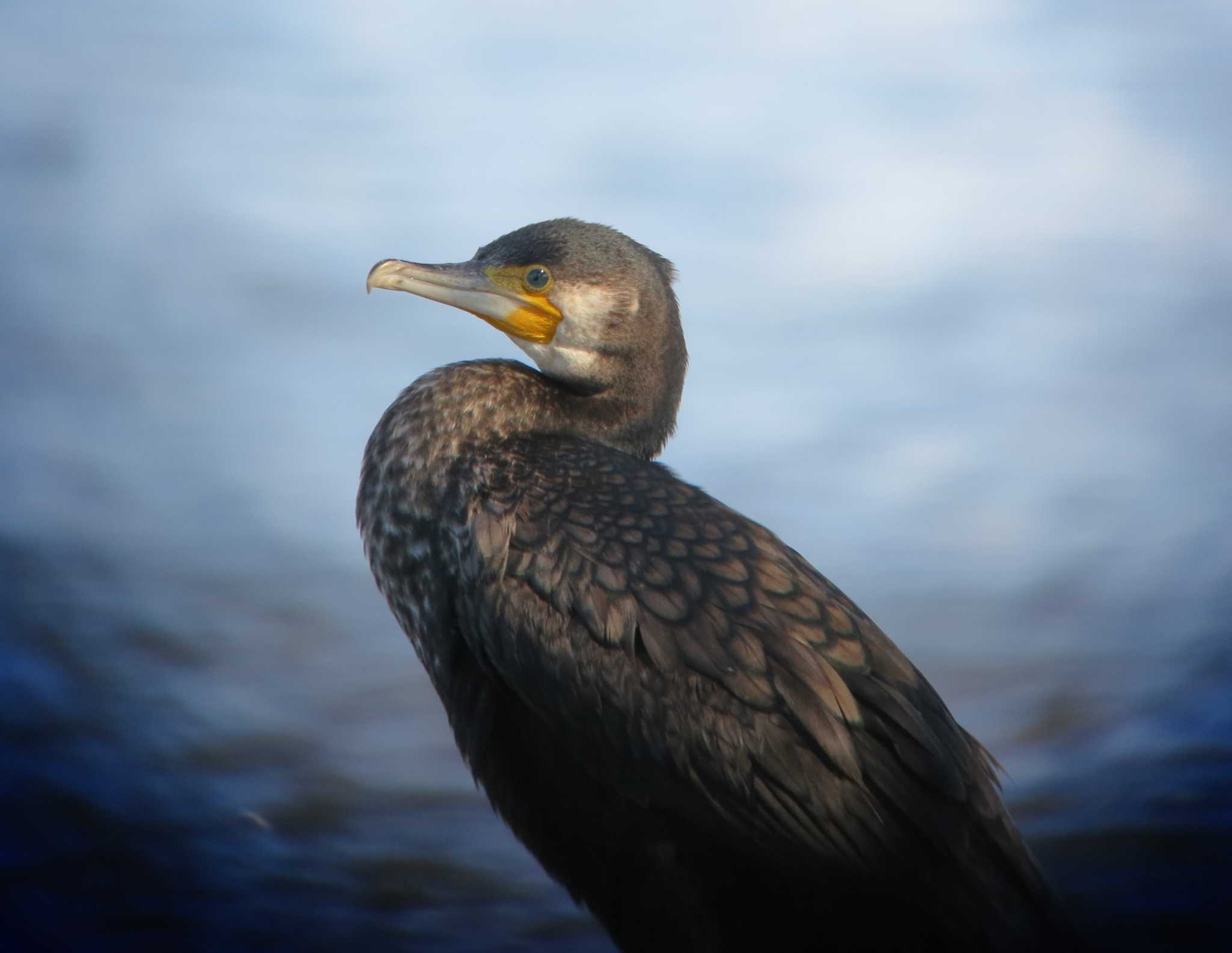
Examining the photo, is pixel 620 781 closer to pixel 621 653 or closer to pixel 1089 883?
pixel 621 653

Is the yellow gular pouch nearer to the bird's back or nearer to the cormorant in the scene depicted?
the cormorant

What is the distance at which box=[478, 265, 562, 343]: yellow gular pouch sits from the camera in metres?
2.45

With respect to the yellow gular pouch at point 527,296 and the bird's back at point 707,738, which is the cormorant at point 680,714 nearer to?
the bird's back at point 707,738

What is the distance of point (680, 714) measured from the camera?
6.57 feet

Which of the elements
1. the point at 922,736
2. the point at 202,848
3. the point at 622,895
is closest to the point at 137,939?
the point at 202,848

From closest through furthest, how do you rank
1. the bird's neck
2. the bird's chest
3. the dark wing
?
the dark wing
the bird's chest
the bird's neck

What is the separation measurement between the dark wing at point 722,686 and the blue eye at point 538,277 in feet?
1.63

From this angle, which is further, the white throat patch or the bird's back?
the white throat patch

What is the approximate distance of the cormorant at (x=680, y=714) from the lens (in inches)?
79.1

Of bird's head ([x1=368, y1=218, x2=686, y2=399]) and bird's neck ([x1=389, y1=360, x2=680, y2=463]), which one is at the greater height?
bird's head ([x1=368, y1=218, x2=686, y2=399])

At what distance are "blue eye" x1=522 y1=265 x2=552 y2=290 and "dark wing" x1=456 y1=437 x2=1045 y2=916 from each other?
1.63ft

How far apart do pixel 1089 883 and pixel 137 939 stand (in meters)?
2.34

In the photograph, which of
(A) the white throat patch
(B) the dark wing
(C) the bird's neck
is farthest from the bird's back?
(A) the white throat patch

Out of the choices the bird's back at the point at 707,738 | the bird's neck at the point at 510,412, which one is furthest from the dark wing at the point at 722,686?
the bird's neck at the point at 510,412
